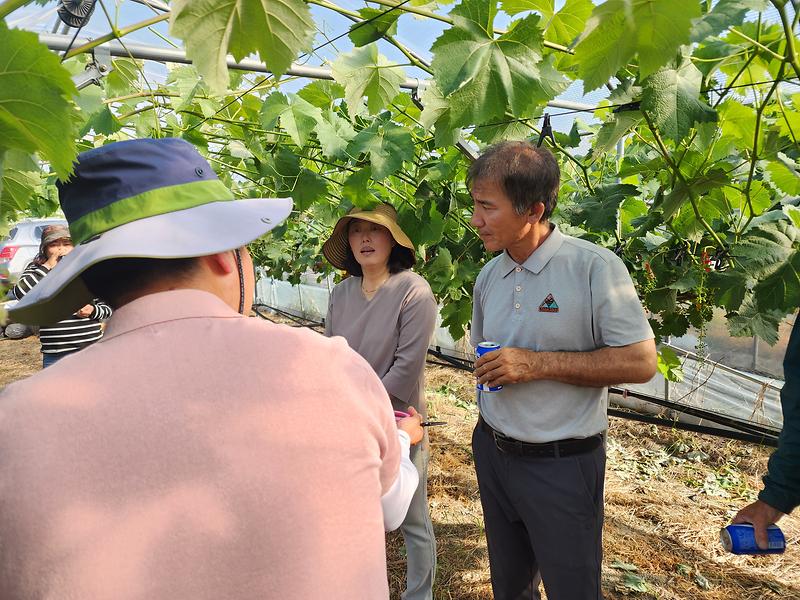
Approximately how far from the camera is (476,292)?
2.08 m

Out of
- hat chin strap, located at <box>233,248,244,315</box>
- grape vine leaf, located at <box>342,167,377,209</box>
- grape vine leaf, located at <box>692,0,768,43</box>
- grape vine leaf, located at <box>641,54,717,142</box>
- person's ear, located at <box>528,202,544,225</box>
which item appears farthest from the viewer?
grape vine leaf, located at <box>342,167,377,209</box>

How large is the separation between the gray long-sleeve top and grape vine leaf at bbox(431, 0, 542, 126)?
126 centimetres

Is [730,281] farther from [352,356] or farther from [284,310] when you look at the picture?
[284,310]

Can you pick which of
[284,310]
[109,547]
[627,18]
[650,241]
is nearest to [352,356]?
[109,547]

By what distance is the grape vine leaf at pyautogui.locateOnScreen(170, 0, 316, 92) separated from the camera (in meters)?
0.73

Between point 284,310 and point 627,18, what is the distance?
13167 millimetres

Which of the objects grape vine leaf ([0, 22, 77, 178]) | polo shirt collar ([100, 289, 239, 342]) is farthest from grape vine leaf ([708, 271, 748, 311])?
grape vine leaf ([0, 22, 77, 178])

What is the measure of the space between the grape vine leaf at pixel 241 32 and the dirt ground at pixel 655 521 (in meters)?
2.74

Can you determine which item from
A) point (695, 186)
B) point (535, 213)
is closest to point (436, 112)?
point (535, 213)

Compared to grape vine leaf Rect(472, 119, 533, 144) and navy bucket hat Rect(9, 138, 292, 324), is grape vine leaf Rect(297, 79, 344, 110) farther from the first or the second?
navy bucket hat Rect(9, 138, 292, 324)

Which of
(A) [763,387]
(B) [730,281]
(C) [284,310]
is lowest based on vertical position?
(C) [284,310]

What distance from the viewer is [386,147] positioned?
2088 mm

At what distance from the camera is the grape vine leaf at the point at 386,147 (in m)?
2.06

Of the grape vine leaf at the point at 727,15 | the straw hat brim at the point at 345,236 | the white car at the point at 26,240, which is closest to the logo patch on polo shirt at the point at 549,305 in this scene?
the grape vine leaf at the point at 727,15
